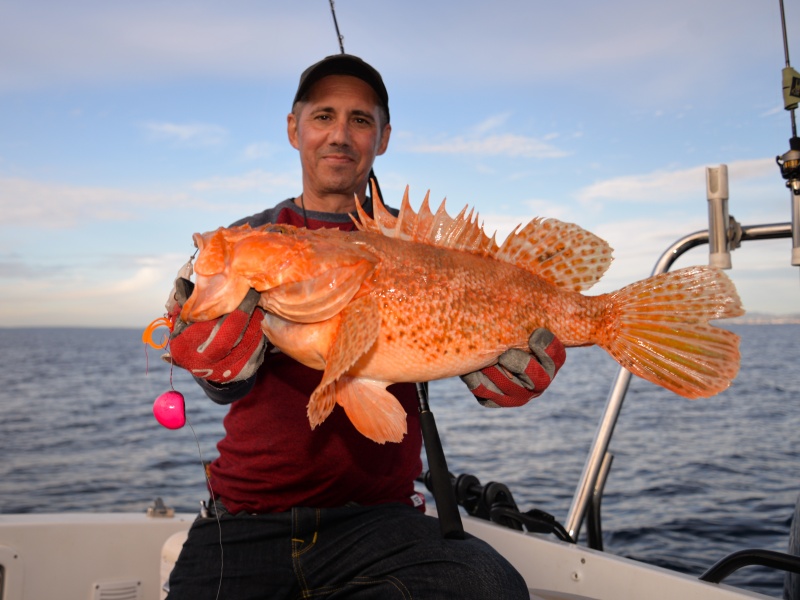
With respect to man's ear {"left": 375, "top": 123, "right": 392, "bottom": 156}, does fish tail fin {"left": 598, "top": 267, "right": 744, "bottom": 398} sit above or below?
below

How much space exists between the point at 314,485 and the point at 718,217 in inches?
121

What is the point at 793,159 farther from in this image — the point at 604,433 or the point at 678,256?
the point at 604,433

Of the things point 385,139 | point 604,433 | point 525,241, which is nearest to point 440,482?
point 525,241

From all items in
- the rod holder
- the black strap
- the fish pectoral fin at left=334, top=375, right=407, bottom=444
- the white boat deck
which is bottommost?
the white boat deck

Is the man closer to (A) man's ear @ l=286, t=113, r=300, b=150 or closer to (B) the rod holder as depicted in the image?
(A) man's ear @ l=286, t=113, r=300, b=150

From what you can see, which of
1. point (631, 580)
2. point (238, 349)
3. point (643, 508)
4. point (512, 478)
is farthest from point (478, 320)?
point (512, 478)

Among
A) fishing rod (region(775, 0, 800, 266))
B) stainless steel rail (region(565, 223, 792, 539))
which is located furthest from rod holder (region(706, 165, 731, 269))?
fishing rod (region(775, 0, 800, 266))

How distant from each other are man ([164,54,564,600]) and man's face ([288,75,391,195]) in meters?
0.01

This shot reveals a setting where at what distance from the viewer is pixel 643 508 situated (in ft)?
35.7

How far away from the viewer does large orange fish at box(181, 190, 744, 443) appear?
8.00 ft

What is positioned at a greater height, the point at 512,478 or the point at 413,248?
the point at 413,248

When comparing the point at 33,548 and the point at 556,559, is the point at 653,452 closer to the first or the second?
the point at 556,559

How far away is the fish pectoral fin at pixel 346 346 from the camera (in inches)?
93.0

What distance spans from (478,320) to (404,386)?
4.00 ft
